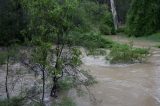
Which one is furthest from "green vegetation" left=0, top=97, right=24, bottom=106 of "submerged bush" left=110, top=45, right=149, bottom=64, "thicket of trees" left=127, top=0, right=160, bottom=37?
"thicket of trees" left=127, top=0, right=160, bottom=37

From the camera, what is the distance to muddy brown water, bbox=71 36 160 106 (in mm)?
13625

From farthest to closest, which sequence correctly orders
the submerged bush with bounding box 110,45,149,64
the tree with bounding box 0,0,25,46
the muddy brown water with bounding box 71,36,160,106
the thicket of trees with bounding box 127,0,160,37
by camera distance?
the thicket of trees with bounding box 127,0,160,37
the tree with bounding box 0,0,25,46
the submerged bush with bounding box 110,45,149,64
the muddy brown water with bounding box 71,36,160,106

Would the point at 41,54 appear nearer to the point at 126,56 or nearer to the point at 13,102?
the point at 13,102

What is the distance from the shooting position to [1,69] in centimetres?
1733

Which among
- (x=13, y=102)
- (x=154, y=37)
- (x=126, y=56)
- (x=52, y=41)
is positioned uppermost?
(x=154, y=37)

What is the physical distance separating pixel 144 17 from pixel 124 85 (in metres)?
22.5

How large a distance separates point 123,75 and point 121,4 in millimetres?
35140

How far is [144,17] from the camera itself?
123ft

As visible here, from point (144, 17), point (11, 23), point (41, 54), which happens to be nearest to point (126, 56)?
point (11, 23)

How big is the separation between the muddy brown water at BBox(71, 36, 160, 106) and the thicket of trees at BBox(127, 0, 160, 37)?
16.0 metres

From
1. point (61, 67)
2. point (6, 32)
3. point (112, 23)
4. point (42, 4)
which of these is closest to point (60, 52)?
point (61, 67)

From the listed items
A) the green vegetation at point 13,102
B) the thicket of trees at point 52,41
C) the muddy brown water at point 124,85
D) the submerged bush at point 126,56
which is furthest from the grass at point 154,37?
the green vegetation at point 13,102

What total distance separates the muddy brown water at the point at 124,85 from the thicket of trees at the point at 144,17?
16.0 metres

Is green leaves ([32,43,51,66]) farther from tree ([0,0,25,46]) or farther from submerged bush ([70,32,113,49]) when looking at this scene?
tree ([0,0,25,46])
